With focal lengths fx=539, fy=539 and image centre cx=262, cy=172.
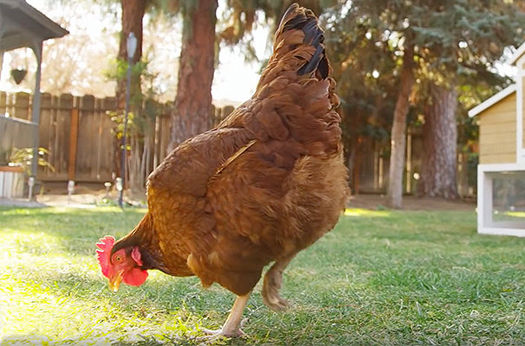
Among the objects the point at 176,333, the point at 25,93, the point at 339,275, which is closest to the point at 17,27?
the point at 25,93

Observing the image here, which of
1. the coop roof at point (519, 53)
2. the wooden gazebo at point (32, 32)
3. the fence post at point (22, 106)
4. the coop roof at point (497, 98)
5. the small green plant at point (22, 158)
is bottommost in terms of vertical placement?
the small green plant at point (22, 158)

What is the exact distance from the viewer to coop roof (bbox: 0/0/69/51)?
26.9 feet

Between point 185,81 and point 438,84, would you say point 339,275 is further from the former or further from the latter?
point 438,84

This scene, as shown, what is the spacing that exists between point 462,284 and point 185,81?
813 centimetres

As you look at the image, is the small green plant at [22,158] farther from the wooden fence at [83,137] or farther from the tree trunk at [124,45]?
the tree trunk at [124,45]

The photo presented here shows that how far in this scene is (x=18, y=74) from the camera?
412 inches

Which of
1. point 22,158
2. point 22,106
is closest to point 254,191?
point 22,158

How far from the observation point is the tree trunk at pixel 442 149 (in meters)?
14.6

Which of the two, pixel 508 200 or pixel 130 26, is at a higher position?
pixel 130 26

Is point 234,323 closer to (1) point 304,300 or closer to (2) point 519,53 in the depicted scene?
(1) point 304,300

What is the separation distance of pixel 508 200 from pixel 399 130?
4.64 metres

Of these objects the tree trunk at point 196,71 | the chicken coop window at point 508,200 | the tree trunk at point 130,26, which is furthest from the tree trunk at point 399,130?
the tree trunk at point 130,26

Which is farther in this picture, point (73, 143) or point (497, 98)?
point (73, 143)

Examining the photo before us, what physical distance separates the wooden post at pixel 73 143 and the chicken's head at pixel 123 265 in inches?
451
